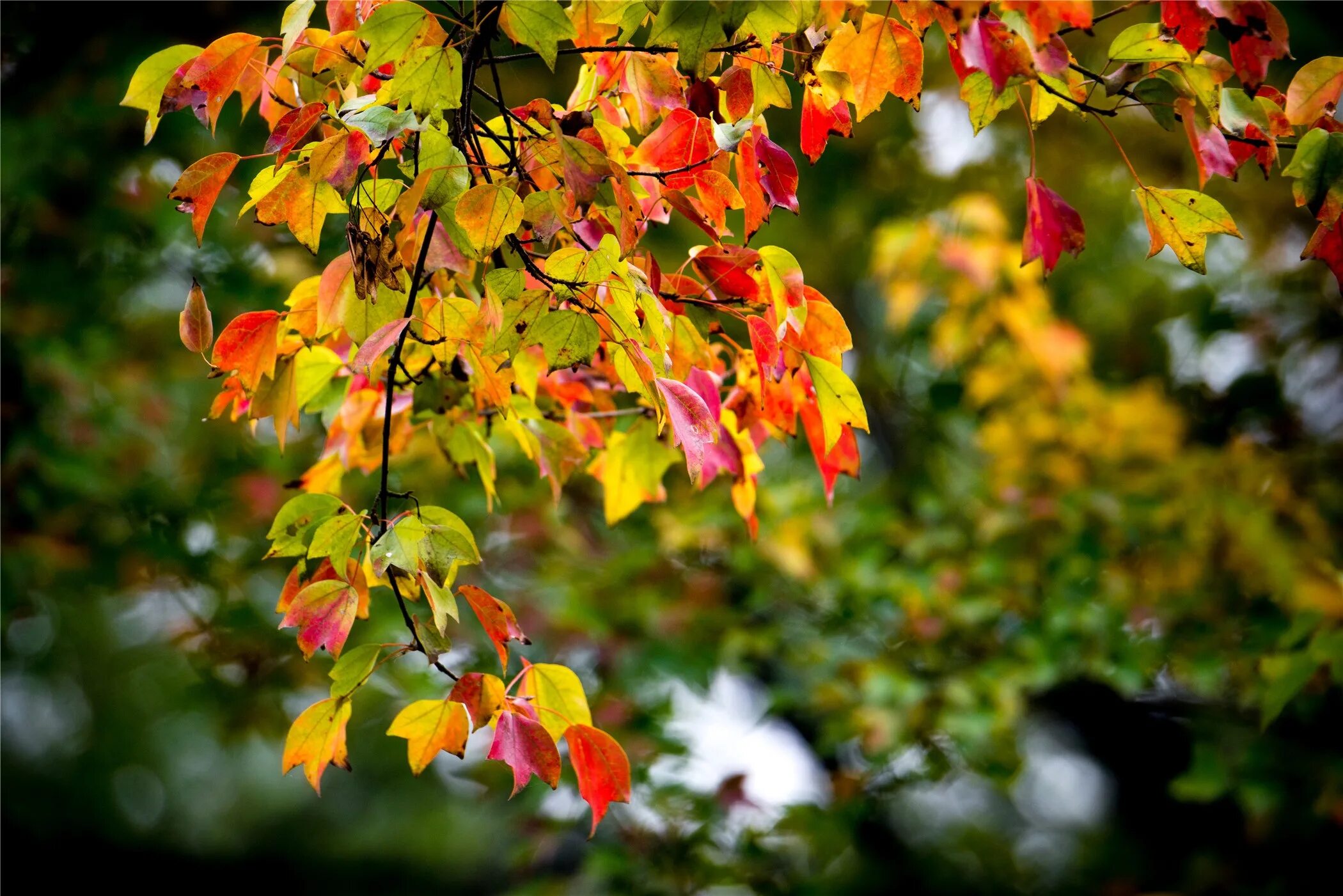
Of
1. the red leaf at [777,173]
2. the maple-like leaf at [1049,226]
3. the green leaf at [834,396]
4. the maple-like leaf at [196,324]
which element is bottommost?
the green leaf at [834,396]

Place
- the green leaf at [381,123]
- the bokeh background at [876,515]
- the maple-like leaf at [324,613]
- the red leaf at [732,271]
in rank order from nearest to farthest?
the green leaf at [381,123]
the maple-like leaf at [324,613]
the red leaf at [732,271]
the bokeh background at [876,515]

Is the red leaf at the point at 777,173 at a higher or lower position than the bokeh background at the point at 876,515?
higher

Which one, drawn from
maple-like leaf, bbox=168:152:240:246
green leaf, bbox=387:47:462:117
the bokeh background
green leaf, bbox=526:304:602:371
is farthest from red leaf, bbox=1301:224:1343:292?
the bokeh background

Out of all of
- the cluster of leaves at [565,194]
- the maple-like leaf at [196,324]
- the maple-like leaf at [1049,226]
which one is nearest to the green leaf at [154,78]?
the cluster of leaves at [565,194]

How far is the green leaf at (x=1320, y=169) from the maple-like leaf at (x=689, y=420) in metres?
0.49

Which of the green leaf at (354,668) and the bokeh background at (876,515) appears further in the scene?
the bokeh background at (876,515)

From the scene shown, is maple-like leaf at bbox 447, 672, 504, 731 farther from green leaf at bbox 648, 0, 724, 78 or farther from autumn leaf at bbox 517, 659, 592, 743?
green leaf at bbox 648, 0, 724, 78

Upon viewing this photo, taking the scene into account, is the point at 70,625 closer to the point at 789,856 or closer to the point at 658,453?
the point at 789,856

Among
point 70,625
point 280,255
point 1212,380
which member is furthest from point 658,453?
point 70,625

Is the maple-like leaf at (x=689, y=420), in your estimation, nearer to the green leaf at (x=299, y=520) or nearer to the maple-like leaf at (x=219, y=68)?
the green leaf at (x=299, y=520)

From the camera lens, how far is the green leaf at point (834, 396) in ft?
2.88

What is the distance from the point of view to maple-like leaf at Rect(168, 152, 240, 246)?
2.68ft

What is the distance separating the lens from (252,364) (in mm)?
893

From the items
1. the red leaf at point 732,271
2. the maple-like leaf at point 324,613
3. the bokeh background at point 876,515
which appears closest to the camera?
the maple-like leaf at point 324,613
